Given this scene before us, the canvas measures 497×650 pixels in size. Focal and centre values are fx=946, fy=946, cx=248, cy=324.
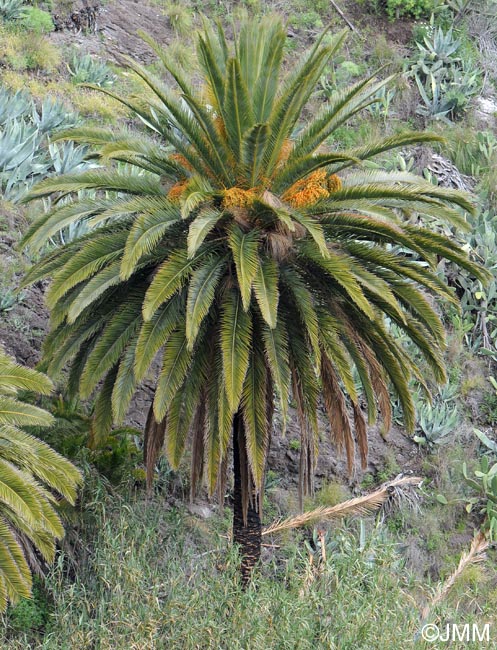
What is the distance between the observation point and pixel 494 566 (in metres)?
13.7

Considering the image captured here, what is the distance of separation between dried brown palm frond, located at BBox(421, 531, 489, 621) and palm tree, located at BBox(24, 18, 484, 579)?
1.91 m

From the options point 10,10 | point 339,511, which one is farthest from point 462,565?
point 10,10

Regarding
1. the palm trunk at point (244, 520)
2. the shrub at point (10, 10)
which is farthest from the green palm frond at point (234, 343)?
the shrub at point (10, 10)

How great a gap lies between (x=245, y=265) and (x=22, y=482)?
2873 mm

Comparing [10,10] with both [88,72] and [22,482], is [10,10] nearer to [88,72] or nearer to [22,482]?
[88,72]

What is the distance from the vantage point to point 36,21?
62.8 feet

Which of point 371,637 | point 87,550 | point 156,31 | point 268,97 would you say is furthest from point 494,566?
point 156,31

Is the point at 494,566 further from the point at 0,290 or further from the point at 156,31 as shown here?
the point at 156,31

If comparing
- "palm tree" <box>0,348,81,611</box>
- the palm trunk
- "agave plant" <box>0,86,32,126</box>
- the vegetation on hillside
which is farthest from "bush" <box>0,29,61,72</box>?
the palm trunk

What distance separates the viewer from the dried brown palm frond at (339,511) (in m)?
12.6

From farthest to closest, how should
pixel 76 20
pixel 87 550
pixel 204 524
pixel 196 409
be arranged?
pixel 76 20, pixel 204 524, pixel 87 550, pixel 196 409

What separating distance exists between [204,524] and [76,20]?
12458 millimetres

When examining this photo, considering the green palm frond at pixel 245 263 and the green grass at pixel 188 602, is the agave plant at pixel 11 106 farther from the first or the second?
the green grass at pixel 188 602

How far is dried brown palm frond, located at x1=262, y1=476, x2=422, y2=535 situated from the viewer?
41.3 ft
